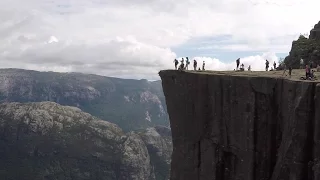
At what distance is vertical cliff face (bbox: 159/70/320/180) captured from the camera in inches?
1820

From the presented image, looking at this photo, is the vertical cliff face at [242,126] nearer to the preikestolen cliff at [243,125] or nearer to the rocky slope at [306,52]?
the preikestolen cliff at [243,125]

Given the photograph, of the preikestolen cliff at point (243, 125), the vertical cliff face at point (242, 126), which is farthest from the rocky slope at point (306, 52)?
the vertical cliff face at point (242, 126)

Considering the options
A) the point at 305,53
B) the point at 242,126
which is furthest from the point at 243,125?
the point at 305,53

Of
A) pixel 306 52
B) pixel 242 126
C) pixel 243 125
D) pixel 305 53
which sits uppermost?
pixel 306 52

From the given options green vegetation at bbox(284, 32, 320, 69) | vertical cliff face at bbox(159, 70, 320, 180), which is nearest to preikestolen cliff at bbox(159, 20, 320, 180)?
vertical cliff face at bbox(159, 70, 320, 180)

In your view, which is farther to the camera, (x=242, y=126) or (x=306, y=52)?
(x=306, y=52)

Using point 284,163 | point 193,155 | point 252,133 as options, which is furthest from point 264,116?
point 193,155

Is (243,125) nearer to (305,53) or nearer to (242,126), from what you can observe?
(242,126)

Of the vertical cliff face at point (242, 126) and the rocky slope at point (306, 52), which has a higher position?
the rocky slope at point (306, 52)

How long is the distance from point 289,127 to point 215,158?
1442 centimetres

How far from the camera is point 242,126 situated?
55031 mm

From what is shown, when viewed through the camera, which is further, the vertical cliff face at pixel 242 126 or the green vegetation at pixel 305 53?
A: the green vegetation at pixel 305 53

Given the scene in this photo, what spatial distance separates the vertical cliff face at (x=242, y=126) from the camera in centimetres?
4622

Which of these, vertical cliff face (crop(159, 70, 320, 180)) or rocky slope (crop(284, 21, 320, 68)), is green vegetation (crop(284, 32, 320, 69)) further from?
vertical cliff face (crop(159, 70, 320, 180))
